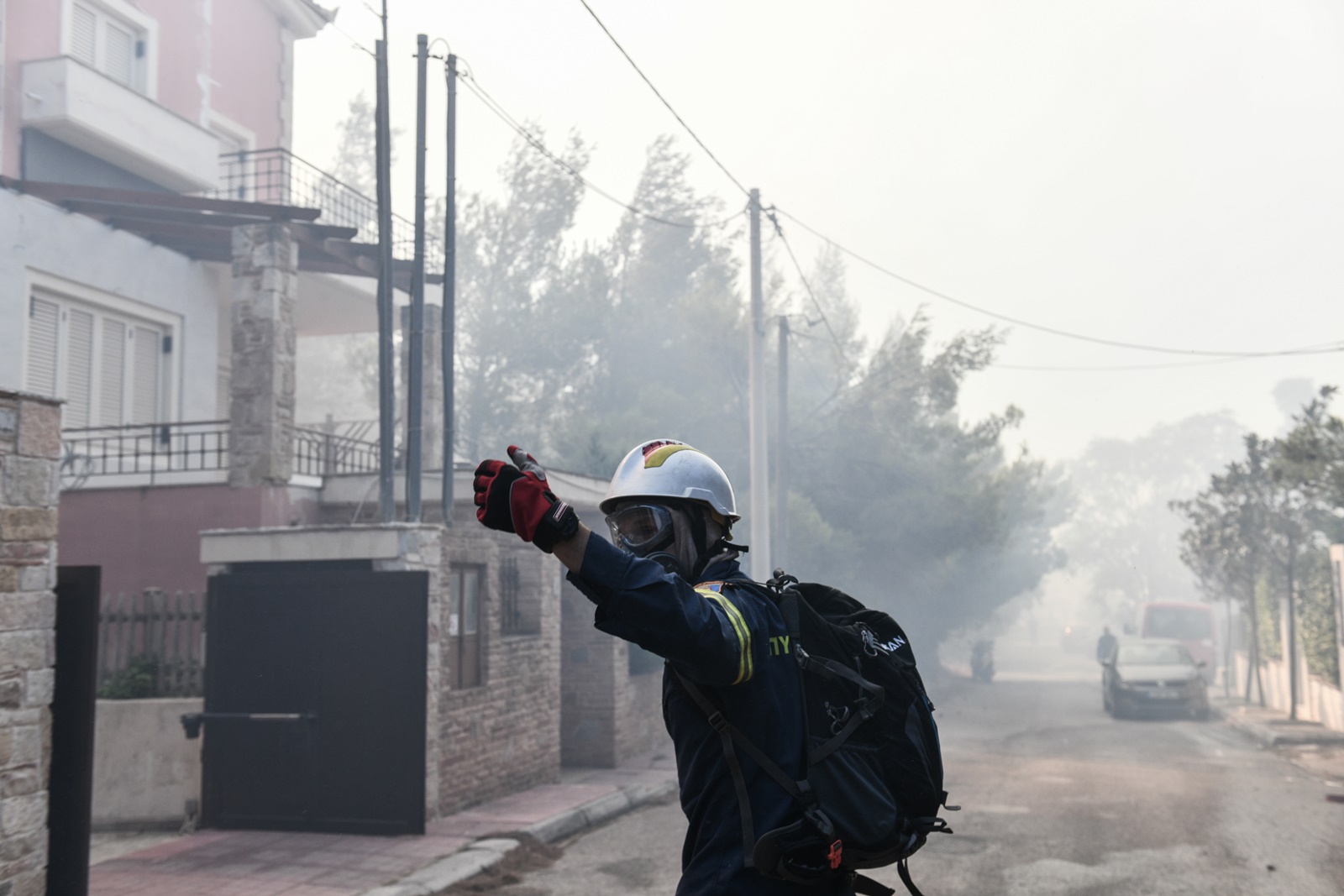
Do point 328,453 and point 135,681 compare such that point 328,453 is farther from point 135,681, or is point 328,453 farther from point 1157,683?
point 1157,683

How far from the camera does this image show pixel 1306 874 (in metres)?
8.27

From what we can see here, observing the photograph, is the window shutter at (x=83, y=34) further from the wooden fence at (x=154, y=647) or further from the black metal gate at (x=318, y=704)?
the black metal gate at (x=318, y=704)

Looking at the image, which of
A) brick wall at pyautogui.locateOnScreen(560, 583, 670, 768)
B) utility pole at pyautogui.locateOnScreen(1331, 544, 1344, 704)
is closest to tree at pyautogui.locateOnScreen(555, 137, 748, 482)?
brick wall at pyautogui.locateOnScreen(560, 583, 670, 768)

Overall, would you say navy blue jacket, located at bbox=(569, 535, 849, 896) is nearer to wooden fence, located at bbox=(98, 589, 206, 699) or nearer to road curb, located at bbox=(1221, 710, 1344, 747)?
wooden fence, located at bbox=(98, 589, 206, 699)

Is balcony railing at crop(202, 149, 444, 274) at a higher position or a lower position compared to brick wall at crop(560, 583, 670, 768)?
higher

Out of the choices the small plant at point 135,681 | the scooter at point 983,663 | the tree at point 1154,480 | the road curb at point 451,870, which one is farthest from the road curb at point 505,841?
the tree at point 1154,480

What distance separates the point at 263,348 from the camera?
13719mm

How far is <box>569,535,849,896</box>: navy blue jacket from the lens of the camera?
2428 millimetres

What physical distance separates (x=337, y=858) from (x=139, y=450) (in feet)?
26.8

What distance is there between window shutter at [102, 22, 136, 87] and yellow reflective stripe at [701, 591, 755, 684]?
15.8 meters

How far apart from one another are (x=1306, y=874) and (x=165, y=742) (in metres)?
9.02

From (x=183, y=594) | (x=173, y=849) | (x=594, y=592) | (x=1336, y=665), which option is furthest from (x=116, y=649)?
(x=1336, y=665)

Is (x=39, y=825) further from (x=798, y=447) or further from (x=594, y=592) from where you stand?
(x=798, y=447)

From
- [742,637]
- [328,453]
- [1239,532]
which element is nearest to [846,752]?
[742,637]
